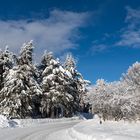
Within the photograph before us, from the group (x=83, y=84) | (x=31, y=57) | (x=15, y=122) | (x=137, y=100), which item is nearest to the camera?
(x=137, y=100)

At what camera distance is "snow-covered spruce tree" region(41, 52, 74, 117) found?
58.5 m

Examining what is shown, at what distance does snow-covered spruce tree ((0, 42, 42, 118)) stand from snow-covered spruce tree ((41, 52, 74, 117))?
616 cm

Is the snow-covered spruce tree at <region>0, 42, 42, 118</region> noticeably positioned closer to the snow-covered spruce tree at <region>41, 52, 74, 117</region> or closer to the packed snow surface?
the snow-covered spruce tree at <region>41, 52, 74, 117</region>

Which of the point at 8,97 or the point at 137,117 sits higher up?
the point at 8,97

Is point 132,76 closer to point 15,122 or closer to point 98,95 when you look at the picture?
point 98,95

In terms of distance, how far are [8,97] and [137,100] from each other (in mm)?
24280

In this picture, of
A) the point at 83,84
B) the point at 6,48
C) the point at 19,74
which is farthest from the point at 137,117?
the point at 83,84

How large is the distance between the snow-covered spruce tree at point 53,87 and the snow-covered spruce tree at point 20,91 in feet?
20.2

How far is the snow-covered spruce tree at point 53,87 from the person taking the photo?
58531 millimetres

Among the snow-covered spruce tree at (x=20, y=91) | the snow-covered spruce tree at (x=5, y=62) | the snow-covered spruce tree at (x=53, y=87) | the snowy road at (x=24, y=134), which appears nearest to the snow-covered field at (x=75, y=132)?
the snowy road at (x=24, y=134)

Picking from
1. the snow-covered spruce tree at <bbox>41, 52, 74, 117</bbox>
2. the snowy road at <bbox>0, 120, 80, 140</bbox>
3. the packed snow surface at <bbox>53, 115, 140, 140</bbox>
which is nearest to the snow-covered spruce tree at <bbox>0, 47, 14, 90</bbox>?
the snow-covered spruce tree at <bbox>41, 52, 74, 117</bbox>

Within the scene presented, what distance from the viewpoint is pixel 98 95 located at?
44062 mm

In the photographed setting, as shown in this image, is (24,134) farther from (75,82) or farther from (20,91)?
(75,82)

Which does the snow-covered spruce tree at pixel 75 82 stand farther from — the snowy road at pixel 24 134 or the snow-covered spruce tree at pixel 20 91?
the snowy road at pixel 24 134
